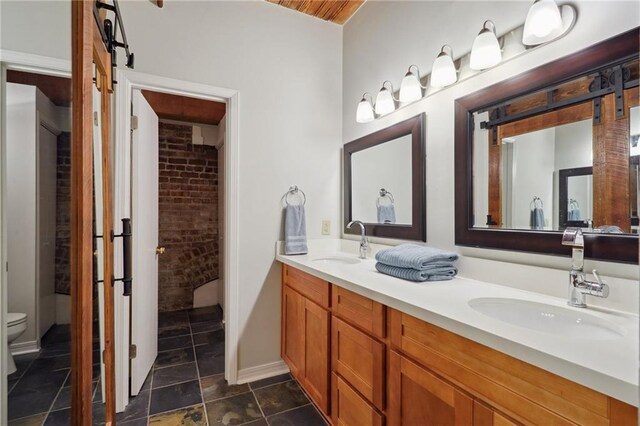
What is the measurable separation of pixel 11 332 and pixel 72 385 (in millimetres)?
260

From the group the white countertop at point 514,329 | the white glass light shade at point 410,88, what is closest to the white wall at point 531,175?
the white countertop at point 514,329

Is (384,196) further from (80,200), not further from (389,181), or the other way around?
(80,200)

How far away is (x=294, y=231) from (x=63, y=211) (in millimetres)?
1459

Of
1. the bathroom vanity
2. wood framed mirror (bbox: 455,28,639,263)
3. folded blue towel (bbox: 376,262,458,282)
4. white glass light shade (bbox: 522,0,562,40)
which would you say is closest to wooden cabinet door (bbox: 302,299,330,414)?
the bathroom vanity

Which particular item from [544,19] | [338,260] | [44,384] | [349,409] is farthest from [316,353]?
[544,19]

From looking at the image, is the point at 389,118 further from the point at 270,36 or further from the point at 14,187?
the point at 14,187

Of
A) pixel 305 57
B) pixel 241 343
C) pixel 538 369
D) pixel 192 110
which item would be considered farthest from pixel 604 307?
pixel 192 110

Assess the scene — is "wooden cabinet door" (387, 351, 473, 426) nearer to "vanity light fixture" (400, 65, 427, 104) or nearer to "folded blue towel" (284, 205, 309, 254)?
"folded blue towel" (284, 205, 309, 254)

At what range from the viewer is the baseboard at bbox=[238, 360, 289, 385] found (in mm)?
2127

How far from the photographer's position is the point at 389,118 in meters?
1.97

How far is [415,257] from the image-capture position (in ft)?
4.49

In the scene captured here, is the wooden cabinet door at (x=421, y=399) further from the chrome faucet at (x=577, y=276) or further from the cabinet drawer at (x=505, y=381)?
the chrome faucet at (x=577, y=276)

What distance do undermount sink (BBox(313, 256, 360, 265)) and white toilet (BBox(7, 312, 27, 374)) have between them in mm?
1424

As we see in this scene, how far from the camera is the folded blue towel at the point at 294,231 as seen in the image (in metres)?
2.19
